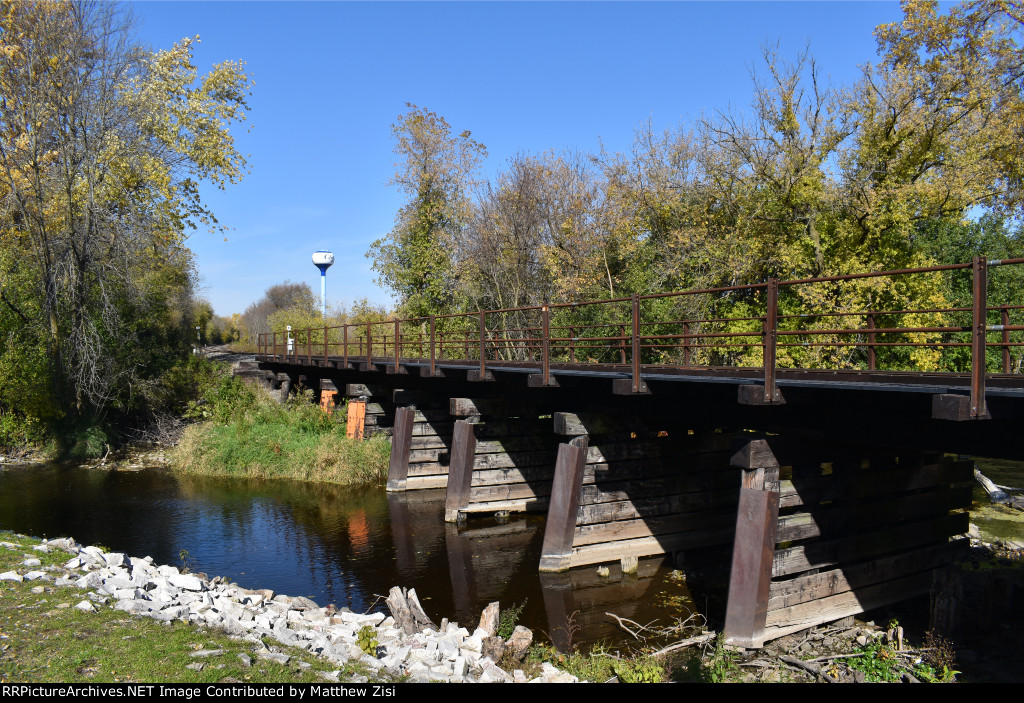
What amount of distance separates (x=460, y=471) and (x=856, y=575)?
849 cm

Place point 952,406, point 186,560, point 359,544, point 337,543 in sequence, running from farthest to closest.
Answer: point 337,543 < point 359,544 < point 186,560 < point 952,406

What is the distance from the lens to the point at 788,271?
21812 mm

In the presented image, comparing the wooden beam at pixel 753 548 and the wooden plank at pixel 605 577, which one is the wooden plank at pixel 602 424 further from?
the wooden beam at pixel 753 548

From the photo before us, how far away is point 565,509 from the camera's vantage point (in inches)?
446

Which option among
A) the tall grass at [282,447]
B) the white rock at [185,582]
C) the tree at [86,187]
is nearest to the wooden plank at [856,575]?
the white rock at [185,582]

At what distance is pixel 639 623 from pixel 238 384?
23.8 m

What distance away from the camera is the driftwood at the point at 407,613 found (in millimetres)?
8375

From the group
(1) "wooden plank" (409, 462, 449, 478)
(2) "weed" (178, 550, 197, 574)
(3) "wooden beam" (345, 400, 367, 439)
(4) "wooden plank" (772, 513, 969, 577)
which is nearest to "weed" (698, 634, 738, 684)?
(4) "wooden plank" (772, 513, 969, 577)

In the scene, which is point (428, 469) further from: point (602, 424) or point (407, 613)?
point (407, 613)

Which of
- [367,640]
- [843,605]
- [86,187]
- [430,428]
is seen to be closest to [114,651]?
[367,640]

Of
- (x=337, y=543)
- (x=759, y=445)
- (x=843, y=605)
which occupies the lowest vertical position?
(x=337, y=543)

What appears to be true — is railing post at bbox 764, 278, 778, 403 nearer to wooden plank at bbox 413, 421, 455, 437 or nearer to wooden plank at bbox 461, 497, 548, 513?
wooden plank at bbox 461, 497, 548, 513

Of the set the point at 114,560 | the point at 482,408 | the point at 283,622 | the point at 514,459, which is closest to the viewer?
the point at 283,622

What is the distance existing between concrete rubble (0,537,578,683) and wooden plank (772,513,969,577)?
300 centimetres
